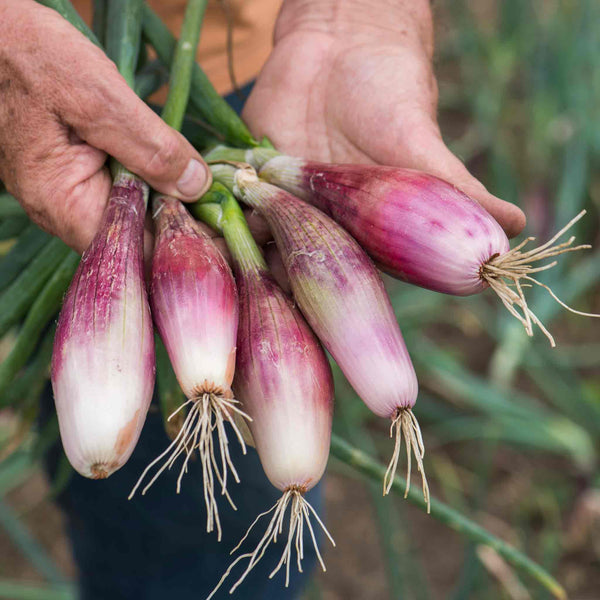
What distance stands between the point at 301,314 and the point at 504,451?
1.48 meters

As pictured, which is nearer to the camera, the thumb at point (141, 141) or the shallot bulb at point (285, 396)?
the shallot bulb at point (285, 396)

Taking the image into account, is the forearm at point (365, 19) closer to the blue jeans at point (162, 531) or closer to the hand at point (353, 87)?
the hand at point (353, 87)

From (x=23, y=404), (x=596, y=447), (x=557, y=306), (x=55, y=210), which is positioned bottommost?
(x=596, y=447)

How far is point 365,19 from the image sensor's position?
1068 millimetres

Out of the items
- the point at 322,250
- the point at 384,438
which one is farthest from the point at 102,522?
the point at 384,438

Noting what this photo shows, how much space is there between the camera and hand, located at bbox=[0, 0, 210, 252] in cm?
80

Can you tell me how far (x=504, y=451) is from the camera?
6.70ft

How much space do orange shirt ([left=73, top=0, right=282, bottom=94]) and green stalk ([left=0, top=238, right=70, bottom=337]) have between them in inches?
16.2

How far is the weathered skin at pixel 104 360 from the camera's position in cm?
62

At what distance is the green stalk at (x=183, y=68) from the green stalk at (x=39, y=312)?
0.67 feet

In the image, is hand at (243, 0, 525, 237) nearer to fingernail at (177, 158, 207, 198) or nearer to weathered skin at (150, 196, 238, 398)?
fingernail at (177, 158, 207, 198)

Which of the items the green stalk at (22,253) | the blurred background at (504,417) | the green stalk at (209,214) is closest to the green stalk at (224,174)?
the green stalk at (209,214)

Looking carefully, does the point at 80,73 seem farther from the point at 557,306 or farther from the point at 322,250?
the point at 557,306

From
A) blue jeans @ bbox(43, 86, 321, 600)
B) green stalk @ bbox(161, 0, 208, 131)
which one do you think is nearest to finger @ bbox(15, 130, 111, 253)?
green stalk @ bbox(161, 0, 208, 131)
